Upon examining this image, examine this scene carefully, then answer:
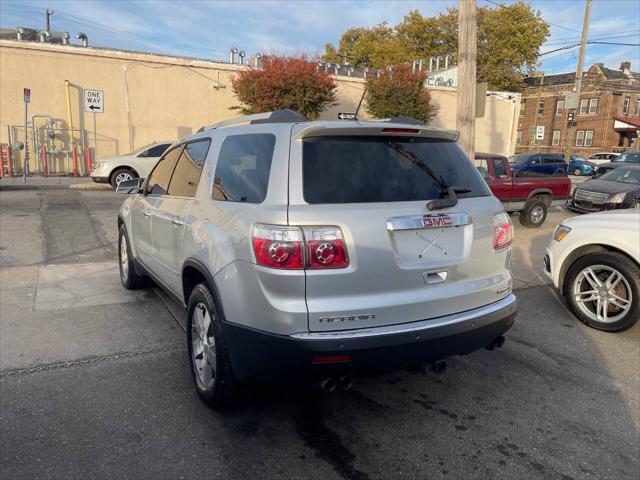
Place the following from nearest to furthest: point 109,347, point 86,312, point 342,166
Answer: point 342,166 → point 109,347 → point 86,312

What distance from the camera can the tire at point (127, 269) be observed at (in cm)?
530

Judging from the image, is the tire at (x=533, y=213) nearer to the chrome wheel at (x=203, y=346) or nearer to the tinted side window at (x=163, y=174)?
the tinted side window at (x=163, y=174)

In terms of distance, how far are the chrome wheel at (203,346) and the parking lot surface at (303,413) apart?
199 millimetres

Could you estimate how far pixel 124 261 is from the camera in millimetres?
5652

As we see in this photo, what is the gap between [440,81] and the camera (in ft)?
88.7

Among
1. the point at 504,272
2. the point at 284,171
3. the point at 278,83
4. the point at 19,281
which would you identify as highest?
the point at 278,83

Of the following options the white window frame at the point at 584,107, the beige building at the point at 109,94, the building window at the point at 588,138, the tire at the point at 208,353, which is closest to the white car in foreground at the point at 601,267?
the tire at the point at 208,353

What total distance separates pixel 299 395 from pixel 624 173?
12833mm

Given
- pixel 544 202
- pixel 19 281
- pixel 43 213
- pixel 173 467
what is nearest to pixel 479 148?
pixel 544 202

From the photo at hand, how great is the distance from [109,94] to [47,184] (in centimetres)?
545

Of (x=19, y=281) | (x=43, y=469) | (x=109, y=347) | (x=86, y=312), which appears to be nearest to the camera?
(x=43, y=469)

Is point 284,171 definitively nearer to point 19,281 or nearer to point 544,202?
point 19,281

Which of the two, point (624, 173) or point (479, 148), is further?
point (479, 148)

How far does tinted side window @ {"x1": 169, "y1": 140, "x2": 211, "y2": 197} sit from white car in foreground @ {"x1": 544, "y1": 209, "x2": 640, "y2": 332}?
3.95 m
